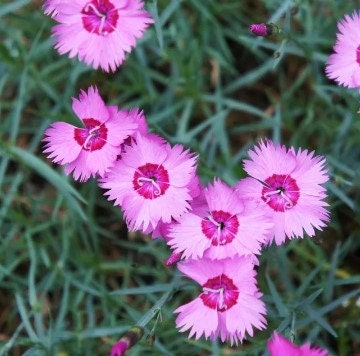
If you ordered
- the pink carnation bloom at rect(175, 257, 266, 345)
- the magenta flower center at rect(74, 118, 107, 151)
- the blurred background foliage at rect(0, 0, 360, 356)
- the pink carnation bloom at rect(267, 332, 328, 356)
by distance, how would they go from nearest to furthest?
the pink carnation bloom at rect(267, 332, 328, 356)
the pink carnation bloom at rect(175, 257, 266, 345)
the magenta flower center at rect(74, 118, 107, 151)
the blurred background foliage at rect(0, 0, 360, 356)

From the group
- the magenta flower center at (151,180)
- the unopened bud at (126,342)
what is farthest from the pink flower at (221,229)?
the unopened bud at (126,342)

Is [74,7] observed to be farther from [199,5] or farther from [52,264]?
[52,264]

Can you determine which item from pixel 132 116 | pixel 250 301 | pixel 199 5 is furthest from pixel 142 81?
pixel 250 301

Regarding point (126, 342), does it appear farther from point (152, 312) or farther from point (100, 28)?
point (100, 28)

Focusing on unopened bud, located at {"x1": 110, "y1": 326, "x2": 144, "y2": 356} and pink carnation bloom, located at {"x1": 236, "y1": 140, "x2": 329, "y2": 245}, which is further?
pink carnation bloom, located at {"x1": 236, "y1": 140, "x2": 329, "y2": 245}

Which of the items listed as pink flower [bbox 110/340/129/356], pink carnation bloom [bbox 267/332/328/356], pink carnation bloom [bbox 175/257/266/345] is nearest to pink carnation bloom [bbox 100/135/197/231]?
pink carnation bloom [bbox 175/257/266/345]

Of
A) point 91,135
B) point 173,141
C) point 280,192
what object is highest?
point 173,141

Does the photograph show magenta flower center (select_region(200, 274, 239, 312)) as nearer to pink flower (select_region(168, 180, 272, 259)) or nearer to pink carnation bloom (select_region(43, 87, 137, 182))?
pink flower (select_region(168, 180, 272, 259))

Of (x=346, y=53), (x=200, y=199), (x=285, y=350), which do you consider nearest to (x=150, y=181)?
(x=200, y=199)
